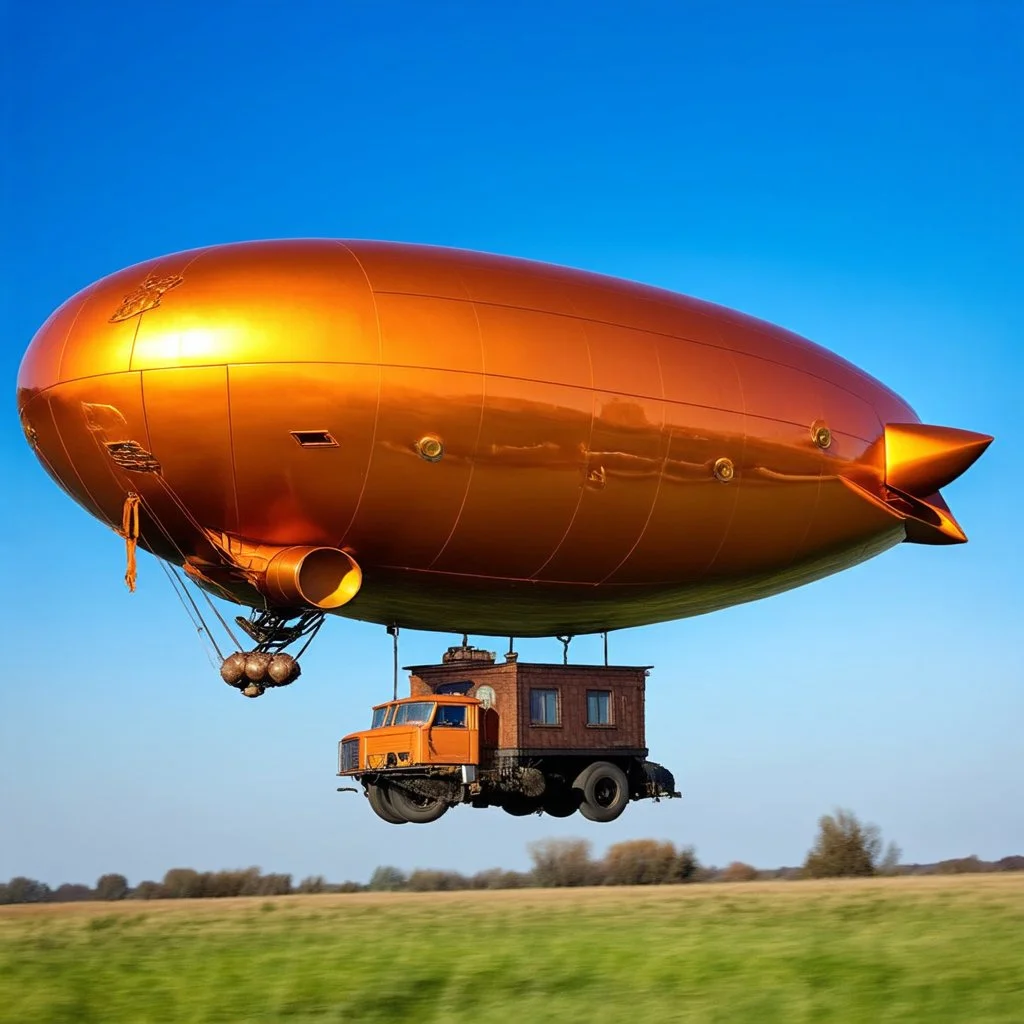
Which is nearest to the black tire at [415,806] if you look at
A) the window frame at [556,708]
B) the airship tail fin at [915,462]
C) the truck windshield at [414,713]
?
the truck windshield at [414,713]

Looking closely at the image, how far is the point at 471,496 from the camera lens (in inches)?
845

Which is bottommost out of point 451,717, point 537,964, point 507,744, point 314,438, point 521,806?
point 537,964

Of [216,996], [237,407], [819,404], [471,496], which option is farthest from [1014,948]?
[819,404]

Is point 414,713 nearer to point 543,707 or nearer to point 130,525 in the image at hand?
point 543,707

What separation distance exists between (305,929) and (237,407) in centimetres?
839

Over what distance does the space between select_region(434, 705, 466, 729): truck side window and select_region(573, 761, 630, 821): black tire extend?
9.13 feet

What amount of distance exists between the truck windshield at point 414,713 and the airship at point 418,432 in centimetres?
174

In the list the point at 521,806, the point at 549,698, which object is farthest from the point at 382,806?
the point at 549,698

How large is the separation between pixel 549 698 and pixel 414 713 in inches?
105

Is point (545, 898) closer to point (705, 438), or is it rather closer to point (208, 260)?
point (705, 438)

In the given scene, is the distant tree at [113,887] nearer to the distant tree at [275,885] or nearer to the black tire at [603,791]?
Result: the distant tree at [275,885]

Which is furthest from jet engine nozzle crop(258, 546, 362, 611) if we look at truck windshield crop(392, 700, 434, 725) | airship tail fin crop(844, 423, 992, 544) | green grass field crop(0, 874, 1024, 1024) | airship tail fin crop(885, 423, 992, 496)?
airship tail fin crop(885, 423, 992, 496)

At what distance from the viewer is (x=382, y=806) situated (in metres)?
24.4

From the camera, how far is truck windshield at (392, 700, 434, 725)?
2378cm
